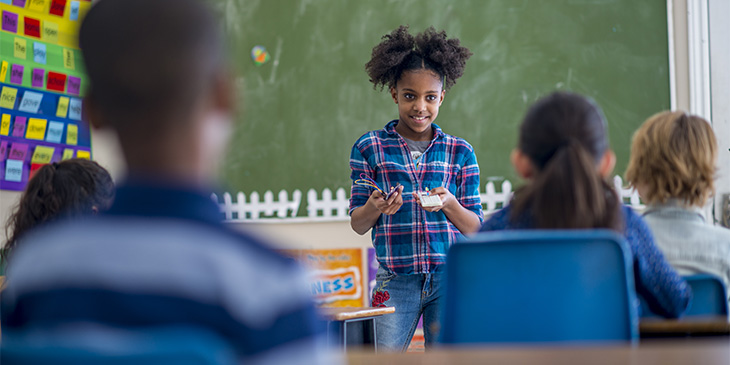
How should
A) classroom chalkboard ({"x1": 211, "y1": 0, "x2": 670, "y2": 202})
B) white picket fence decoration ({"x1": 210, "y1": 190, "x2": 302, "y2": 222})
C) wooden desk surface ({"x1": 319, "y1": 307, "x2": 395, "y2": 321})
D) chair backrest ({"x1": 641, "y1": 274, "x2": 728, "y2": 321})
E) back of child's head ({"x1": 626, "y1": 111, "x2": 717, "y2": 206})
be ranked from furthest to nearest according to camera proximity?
white picket fence decoration ({"x1": 210, "y1": 190, "x2": 302, "y2": 222}), classroom chalkboard ({"x1": 211, "y1": 0, "x2": 670, "y2": 202}), wooden desk surface ({"x1": 319, "y1": 307, "x2": 395, "y2": 321}), back of child's head ({"x1": 626, "y1": 111, "x2": 717, "y2": 206}), chair backrest ({"x1": 641, "y1": 274, "x2": 728, "y2": 321})

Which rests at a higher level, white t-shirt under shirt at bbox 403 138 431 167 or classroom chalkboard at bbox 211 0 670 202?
classroom chalkboard at bbox 211 0 670 202

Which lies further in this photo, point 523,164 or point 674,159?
point 674,159

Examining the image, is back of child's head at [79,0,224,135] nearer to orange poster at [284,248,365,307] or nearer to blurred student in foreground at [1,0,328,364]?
blurred student in foreground at [1,0,328,364]

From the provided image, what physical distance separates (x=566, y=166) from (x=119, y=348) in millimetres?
1123

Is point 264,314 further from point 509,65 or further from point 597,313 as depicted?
point 509,65

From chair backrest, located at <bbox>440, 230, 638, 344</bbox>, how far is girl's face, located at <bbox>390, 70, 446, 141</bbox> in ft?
4.78

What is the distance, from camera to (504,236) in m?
1.24

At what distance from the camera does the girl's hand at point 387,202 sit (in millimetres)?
2502

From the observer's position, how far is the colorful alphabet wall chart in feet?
11.9

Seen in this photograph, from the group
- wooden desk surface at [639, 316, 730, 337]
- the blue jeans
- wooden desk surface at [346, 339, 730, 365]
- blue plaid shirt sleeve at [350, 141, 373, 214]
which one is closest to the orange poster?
blue plaid shirt sleeve at [350, 141, 373, 214]

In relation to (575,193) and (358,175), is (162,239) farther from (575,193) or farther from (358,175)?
(358,175)

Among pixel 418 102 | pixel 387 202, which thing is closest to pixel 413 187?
pixel 387 202

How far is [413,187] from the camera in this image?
2.62 m

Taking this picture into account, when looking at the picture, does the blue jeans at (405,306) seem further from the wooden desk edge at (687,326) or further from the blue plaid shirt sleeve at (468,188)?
the wooden desk edge at (687,326)
